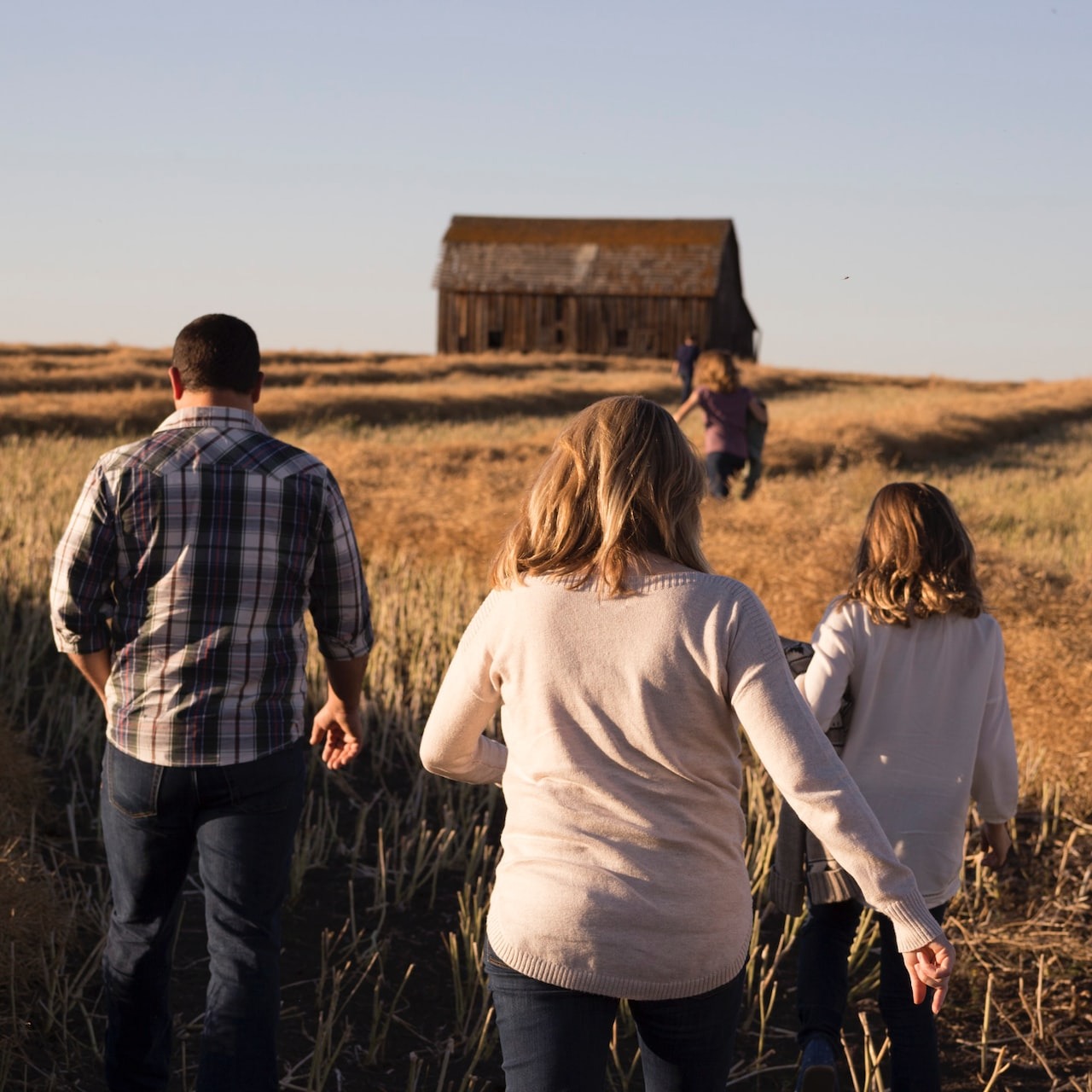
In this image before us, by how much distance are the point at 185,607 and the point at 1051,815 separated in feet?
12.5

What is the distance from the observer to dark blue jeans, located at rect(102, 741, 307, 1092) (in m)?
2.69

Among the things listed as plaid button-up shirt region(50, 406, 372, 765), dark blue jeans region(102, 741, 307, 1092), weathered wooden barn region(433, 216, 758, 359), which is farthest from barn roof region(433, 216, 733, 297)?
dark blue jeans region(102, 741, 307, 1092)

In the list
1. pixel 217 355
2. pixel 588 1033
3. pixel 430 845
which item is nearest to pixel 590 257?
pixel 430 845

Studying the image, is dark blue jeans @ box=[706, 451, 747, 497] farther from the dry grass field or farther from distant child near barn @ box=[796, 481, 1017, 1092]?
distant child near barn @ box=[796, 481, 1017, 1092]

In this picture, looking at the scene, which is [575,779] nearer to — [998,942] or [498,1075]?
[498,1075]

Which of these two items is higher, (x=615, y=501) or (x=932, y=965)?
(x=615, y=501)

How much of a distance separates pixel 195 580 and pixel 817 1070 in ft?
5.61

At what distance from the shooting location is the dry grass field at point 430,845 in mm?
3504

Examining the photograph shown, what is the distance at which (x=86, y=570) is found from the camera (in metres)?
2.73

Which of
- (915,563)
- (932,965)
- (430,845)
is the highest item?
(915,563)

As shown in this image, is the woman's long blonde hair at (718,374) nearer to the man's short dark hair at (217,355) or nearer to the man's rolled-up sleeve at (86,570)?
the man's short dark hair at (217,355)

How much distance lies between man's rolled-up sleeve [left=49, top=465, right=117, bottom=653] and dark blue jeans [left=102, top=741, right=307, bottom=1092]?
0.83 feet

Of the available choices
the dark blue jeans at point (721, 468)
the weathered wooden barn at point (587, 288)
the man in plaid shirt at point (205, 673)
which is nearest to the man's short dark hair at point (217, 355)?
the man in plaid shirt at point (205, 673)

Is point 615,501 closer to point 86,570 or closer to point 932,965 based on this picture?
point 932,965
